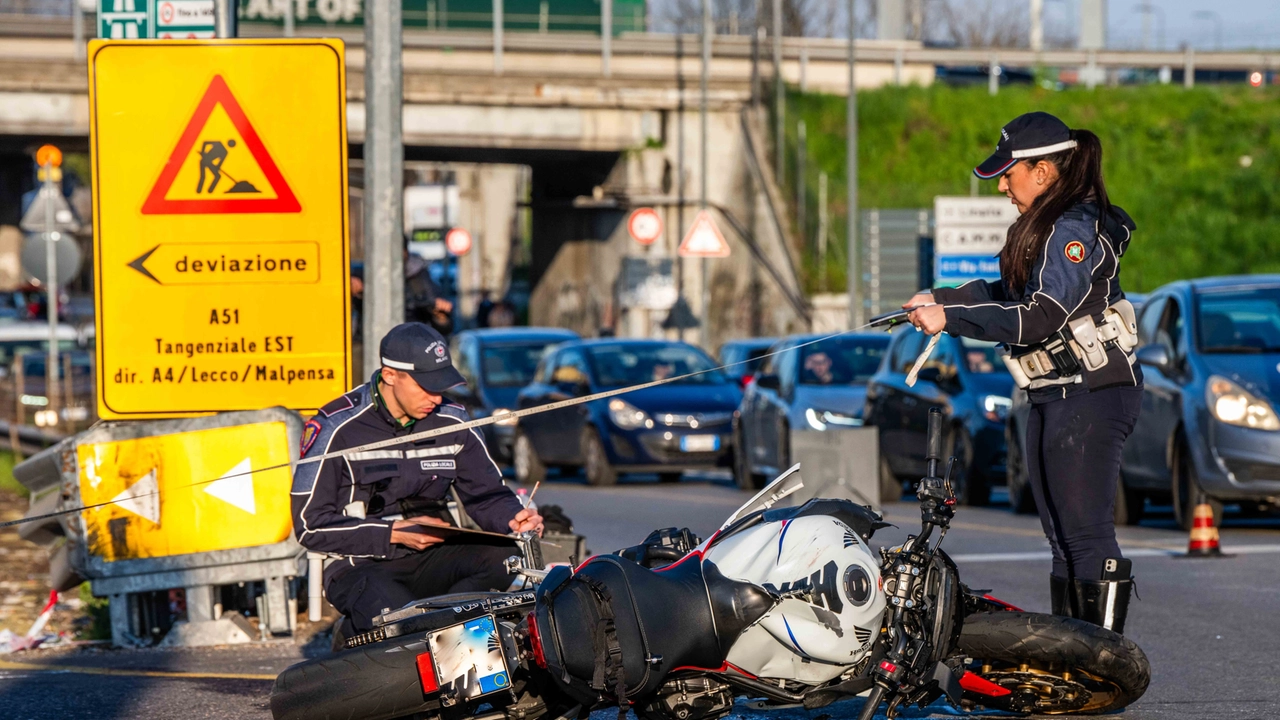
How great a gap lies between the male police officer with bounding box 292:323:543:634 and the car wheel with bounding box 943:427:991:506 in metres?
9.82

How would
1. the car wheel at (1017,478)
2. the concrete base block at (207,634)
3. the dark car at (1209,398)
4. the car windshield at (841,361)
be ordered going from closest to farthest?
the concrete base block at (207,634)
the dark car at (1209,398)
the car wheel at (1017,478)
the car windshield at (841,361)

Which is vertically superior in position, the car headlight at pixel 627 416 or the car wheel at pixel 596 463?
the car headlight at pixel 627 416

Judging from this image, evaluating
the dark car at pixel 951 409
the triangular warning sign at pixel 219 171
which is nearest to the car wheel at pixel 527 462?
the dark car at pixel 951 409

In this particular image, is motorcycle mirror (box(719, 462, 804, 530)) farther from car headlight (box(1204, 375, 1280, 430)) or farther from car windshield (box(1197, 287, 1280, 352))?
car windshield (box(1197, 287, 1280, 352))

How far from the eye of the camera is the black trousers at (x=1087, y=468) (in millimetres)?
5895

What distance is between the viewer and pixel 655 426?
19.9 metres

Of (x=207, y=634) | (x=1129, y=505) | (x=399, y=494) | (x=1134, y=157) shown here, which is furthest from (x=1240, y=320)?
(x=1134, y=157)

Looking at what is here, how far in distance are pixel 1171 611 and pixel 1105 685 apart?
3.28 metres

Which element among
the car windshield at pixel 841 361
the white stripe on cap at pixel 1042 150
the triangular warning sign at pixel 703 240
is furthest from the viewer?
the triangular warning sign at pixel 703 240

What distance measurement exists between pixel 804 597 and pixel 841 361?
14.5 meters

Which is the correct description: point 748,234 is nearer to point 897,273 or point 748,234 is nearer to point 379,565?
point 897,273

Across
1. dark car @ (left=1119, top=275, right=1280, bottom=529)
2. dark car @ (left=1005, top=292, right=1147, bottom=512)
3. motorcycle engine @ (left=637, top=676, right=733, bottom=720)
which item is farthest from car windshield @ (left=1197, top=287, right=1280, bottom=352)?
motorcycle engine @ (left=637, top=676, right=733, bottom=720)

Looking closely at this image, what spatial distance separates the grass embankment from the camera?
37.5 m

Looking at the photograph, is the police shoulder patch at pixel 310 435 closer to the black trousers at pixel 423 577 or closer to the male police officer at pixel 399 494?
the male police officer at pixel 399 494
